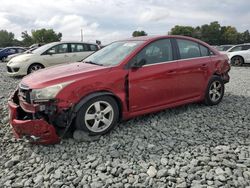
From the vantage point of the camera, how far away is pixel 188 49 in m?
5.39

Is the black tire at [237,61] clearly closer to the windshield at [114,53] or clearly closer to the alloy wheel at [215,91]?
the alloy wheel at [215,91]

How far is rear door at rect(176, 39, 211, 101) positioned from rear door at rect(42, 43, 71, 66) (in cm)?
685

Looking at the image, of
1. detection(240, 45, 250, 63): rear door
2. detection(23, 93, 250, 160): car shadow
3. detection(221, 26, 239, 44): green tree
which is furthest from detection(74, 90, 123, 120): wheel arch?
detection(221, 26, 239, 44): green tree

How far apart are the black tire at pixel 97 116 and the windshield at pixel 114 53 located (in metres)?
0.73

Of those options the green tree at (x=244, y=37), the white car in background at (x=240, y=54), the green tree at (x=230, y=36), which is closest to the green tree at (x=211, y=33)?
the green tree at (x=230, y=36)

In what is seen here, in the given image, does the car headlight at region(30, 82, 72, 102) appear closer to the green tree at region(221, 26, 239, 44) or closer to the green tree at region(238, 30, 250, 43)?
the green tree at region(221, 26, 239, 44)

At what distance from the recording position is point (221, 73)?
5934 mm

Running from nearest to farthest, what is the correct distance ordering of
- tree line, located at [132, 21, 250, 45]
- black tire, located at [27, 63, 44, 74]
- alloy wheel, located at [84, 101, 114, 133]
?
1. alloy wheel, located at [84, 101, 114, 133]
2. black tire, located at [27, 63, 44, 74]
3. tree line, located at [132, 21, 250, 45]

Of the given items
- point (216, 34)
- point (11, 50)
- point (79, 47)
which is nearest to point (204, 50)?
point (79, 47)

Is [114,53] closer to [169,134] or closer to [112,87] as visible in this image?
[112,87]

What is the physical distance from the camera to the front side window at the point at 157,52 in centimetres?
466

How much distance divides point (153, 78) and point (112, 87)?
827mm

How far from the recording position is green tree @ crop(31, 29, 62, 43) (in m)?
79.4

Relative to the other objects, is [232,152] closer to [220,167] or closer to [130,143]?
[220,167]
